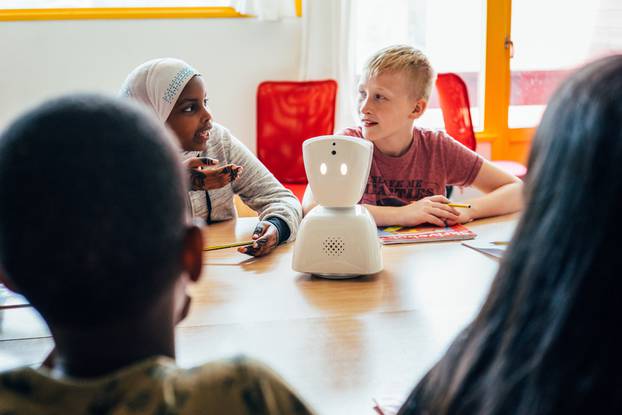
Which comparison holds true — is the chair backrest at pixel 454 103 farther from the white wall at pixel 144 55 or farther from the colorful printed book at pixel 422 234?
the colorful printed book at pixel 422 234

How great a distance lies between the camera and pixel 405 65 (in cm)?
219

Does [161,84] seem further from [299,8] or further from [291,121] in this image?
[299,8]

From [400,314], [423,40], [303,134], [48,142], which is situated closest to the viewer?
[48,142]

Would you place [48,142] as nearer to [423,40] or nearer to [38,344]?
[38,344]

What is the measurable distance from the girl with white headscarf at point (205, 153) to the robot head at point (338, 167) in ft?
0.94

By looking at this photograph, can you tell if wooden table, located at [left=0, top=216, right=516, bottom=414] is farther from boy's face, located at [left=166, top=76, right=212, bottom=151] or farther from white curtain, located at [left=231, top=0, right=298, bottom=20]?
white curtain, located at [left=231, top=0, right=298, bottom=20]

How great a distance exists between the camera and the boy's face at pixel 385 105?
215cm

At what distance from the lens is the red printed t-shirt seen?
2.17 m

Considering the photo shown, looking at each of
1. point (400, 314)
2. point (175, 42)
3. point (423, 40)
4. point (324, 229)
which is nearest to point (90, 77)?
point (175, 42)

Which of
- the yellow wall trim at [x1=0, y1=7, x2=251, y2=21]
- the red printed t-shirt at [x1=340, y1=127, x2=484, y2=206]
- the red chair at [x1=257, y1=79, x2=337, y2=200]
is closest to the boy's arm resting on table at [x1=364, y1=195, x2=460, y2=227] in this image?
the red printed t-shirt at [x1=340, y1=127, x2=484, y2=206]

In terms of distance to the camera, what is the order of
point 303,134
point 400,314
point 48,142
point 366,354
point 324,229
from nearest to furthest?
point 48,142 < point 366,354 < point 400,314 < point 324,229 < point 303,134

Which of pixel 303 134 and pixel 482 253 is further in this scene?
pixel 303 134

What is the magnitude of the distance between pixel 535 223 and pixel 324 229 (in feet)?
2.83

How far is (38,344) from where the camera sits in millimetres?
1197
